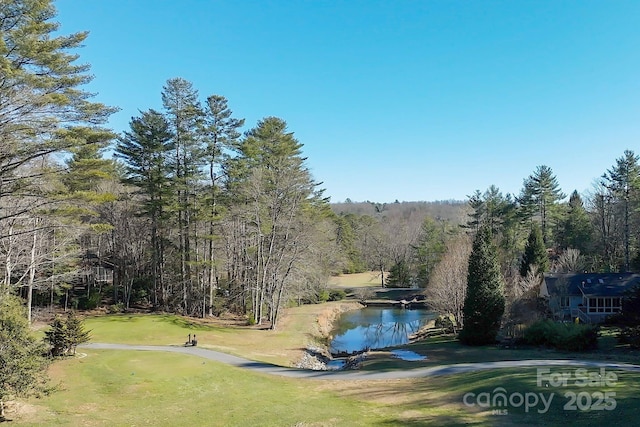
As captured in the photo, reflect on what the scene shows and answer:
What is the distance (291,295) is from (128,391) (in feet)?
71.7

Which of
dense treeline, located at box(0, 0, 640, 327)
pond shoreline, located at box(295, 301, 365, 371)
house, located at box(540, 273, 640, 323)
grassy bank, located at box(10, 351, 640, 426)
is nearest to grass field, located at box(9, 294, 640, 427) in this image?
grassy bank, located at box(10, 351, 640, 426)

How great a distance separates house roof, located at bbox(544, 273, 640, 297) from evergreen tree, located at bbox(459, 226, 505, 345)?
12.3 metres

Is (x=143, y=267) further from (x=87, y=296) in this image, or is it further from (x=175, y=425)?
(x=175, y=425)

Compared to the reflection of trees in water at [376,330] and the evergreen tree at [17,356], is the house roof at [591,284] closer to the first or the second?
the reflection of trees in water at [376,330]

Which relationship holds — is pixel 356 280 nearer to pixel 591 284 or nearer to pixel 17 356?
pixel 591 284

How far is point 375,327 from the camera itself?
45.2 metres

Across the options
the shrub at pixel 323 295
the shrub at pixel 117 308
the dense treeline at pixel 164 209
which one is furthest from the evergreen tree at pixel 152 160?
the shrub at pixel 323 295

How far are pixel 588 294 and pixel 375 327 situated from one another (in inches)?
793

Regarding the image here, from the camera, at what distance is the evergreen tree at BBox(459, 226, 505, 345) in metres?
27.7

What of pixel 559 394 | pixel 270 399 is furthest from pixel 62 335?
pixel 559 394

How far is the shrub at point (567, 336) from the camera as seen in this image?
23984 millimetres

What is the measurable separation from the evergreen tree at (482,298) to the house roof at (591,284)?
1233cm

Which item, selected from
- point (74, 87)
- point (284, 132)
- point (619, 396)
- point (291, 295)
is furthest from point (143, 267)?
point (619, 396)

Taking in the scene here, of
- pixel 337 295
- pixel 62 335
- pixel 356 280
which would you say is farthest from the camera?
pixel 356 280
